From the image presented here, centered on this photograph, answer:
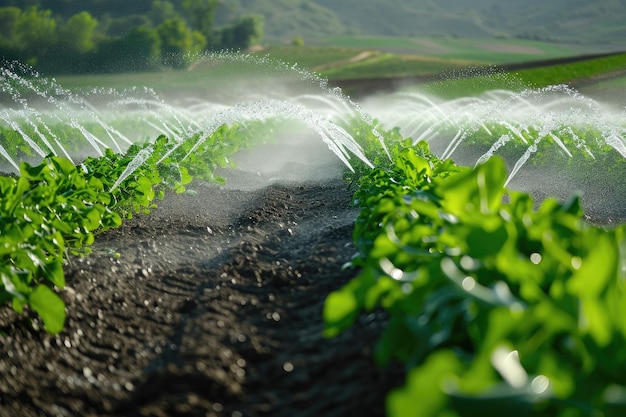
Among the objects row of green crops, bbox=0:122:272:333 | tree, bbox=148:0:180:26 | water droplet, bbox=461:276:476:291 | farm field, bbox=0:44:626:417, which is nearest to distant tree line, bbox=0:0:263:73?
tree, bbox=148:0:180:26

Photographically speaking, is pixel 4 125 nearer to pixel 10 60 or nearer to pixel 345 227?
pixel 345 227

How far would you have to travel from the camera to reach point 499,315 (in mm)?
1656

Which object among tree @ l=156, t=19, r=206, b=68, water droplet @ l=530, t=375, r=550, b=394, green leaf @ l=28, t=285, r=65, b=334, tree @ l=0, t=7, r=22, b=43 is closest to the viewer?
water droplet @ l=530, t=375, r=550, b=394

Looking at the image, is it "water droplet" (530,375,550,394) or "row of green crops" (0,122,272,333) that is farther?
"row of green crops" (0,122,272,333)

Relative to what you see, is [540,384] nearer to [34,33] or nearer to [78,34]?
[34,33]

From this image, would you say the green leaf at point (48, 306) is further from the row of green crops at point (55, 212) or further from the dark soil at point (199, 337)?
the dark soil at point (199, 337)

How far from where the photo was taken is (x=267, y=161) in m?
13.6

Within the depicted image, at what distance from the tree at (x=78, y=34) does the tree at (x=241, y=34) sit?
432 inches

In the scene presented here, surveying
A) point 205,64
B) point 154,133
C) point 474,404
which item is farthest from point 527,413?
point 205,64

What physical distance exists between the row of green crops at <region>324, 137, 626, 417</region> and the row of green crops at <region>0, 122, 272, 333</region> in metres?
1.80

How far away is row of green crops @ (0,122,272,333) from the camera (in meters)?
3.29

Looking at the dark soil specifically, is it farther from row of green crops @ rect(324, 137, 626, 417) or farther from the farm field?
row of green crops @ rect(324, 137, 626, 417)

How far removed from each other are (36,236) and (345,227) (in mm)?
2629

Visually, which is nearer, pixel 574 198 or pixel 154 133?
pixel 574 198
